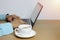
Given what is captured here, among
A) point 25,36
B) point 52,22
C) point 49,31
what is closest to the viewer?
point 25,36

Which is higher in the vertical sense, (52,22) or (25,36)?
(25,36)

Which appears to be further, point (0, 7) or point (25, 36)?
point (0, 7)

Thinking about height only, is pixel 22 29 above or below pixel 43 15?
above

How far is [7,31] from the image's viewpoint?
1.13 meters

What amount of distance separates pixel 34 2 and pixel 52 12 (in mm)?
260

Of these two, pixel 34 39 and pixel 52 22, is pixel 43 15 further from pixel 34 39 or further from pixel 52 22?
pixel 34 39

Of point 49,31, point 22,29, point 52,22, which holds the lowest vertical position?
point 52,22

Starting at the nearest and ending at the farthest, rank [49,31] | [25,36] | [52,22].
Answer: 1. [25,36]
2. [49,31]
3. [52,22]

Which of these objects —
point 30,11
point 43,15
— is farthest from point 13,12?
point 43,15

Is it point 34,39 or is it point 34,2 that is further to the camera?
point 34,2

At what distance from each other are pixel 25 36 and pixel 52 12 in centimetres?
80

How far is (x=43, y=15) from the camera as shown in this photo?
177 cm

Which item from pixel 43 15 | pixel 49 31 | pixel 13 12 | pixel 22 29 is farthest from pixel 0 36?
pixel 43 15

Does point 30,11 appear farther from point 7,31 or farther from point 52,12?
point 7,31
